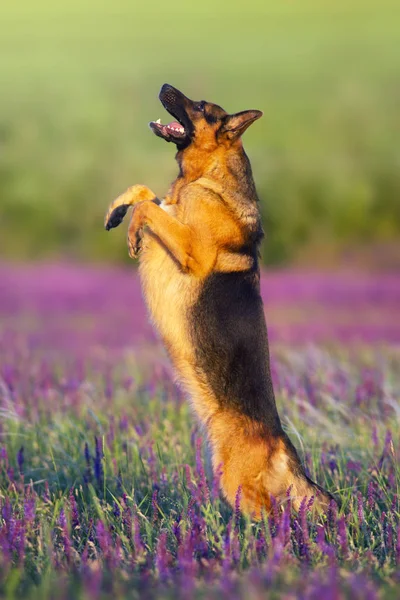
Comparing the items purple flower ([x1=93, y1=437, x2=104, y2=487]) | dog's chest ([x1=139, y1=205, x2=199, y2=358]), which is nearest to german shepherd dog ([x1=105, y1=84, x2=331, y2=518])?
dog's chest ([x1=139, y1=205, x2=199, y2=358])

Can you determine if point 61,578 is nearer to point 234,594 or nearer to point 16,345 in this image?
point 234,594

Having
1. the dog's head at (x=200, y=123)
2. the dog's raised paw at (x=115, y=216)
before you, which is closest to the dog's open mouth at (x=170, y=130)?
the dog's head at (x=200, y=123)

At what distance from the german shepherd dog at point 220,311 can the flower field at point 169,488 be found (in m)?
0.19

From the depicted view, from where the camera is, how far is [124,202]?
4.80m

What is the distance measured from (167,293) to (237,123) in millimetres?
1202

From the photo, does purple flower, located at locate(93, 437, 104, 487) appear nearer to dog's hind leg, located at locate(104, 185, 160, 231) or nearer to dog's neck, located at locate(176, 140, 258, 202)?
dog's hind leg, located at locate(104, 185, 160, 231)

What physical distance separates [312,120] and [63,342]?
1220cm

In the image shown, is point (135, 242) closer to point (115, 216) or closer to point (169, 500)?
point (115, 216)

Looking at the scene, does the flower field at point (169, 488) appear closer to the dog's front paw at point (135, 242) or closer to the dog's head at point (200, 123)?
the dog's front paw at point (135, 242)

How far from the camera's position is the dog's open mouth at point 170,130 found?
4.84 metres

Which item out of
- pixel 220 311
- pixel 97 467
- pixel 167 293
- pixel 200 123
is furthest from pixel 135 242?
pixel 97 467

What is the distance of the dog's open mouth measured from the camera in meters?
4.84

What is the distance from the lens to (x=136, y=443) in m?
5.20

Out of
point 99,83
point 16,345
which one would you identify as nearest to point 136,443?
point 16,345
